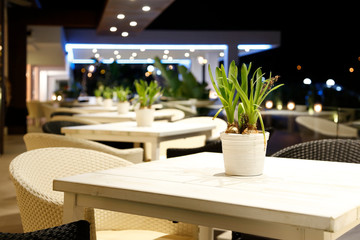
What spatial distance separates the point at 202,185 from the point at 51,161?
0.96 meters

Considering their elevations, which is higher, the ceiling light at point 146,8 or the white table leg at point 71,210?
the ceiling light at point 146,8

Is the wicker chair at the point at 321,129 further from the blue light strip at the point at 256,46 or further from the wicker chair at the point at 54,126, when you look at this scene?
the blue light strip at the point at 256,46

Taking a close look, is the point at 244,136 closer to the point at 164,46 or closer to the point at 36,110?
the point at 164,46

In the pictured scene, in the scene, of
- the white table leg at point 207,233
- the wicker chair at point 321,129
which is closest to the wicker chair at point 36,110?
the wicker chair at point 321,129

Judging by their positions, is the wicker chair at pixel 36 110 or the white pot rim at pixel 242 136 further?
the wicker chair at pixel 36 110

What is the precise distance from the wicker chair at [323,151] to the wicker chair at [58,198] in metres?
0.64

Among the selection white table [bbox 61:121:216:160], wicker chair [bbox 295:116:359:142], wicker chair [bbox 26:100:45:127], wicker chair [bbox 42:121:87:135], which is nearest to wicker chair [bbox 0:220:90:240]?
white table [bbox 61:121:216:160]

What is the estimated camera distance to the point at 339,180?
6.11ft

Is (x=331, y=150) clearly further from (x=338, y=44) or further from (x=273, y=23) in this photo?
(x=273, y=23)

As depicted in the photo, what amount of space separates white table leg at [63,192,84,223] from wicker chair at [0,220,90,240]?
8.0 inches

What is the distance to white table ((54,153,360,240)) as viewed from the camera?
4.59 ft

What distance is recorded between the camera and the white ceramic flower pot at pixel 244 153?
73.9 inches

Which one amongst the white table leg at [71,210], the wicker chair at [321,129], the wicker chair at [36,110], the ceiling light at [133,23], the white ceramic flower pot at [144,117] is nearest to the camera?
the white table leg at [71,210]

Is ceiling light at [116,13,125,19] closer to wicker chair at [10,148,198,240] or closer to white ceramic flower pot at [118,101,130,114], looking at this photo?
white ceramic flower pot at [118,101,130,114]
